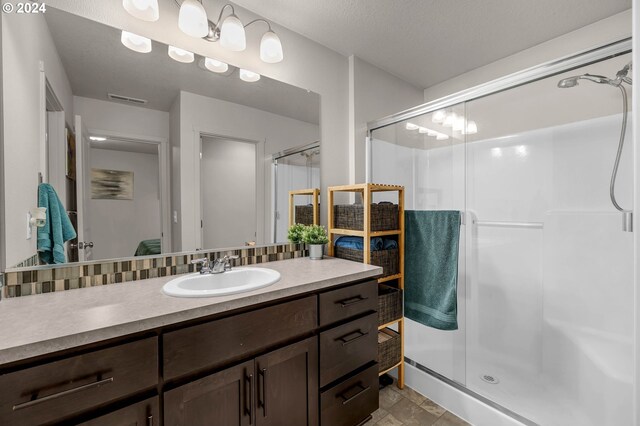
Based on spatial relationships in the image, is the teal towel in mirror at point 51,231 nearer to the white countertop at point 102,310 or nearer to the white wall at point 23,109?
the white wall at point 23,109

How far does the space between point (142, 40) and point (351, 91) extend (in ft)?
4.55

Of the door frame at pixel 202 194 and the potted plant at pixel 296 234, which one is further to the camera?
the potted plant at pixel 296 234

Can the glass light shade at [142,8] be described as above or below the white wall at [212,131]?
above

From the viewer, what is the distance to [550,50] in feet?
6.74

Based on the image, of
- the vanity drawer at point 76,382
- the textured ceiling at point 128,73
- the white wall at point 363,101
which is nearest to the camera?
the vanity drawer at point 76,382

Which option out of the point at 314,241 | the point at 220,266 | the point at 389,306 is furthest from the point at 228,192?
the point at 389,306

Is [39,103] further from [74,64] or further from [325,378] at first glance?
[325,378]

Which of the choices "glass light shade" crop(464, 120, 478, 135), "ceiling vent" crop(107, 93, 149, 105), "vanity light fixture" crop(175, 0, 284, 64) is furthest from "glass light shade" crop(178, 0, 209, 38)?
"glass light shade" crop(464, 120, 478, 135)

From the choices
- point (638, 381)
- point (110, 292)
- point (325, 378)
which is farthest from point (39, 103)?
point (638, 381)

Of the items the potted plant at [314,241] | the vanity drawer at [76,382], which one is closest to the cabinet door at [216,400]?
the vanity drawer at [76,382]

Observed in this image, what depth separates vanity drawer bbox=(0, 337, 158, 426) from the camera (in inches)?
27.5

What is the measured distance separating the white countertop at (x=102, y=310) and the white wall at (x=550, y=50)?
1.99 m

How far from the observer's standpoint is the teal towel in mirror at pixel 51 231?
45.4 inches

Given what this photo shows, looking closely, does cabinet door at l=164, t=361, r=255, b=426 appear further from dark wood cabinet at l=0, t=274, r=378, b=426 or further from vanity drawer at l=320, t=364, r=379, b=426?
vanity drawer at l=320, t=364, r=379, b=426
